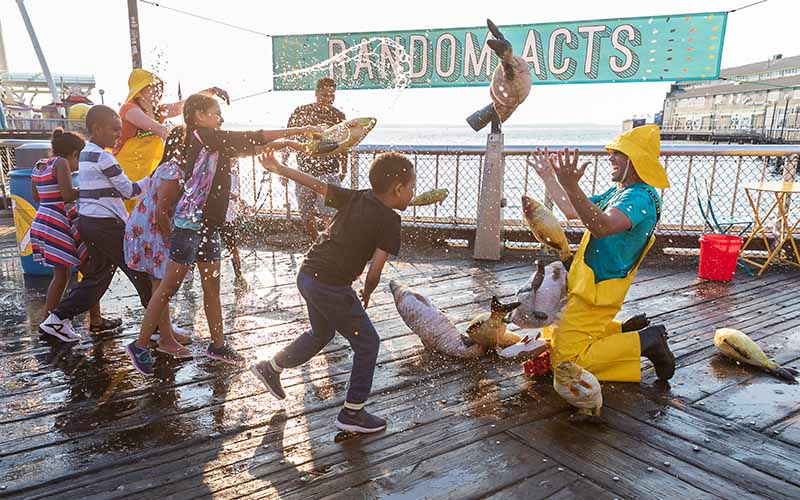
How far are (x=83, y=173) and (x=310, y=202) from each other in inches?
137

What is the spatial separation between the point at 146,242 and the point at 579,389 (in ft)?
9.64

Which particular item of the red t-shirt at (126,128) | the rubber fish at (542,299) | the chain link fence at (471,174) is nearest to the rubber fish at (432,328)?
the rubber fish at (542,299)

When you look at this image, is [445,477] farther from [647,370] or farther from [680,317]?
[680,317]

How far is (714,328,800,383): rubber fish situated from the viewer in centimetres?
358

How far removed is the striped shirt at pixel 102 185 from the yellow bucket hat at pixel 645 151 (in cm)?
314

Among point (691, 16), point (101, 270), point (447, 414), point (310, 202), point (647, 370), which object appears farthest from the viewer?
point (310, 202)

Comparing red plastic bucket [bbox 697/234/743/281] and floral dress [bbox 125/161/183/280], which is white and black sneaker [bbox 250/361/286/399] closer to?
floral dress [bbox 125/161/183/280]

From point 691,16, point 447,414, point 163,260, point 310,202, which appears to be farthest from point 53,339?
point 691,16

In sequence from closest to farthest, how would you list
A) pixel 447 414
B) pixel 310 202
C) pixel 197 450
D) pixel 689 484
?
pixel 689 484 → pixel 197 450 → pixel 447 414 → pixel 310 202

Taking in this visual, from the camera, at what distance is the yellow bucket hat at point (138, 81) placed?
3981 mm

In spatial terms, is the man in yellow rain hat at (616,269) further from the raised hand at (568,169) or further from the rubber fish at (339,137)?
→ the rubber fish at (339,137)

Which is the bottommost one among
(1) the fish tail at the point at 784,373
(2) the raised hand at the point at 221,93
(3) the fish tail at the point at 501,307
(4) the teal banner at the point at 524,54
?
(1) the fish tail at the point at 784,373

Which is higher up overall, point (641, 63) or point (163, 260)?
point (641, 63)

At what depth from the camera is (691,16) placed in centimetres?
634
